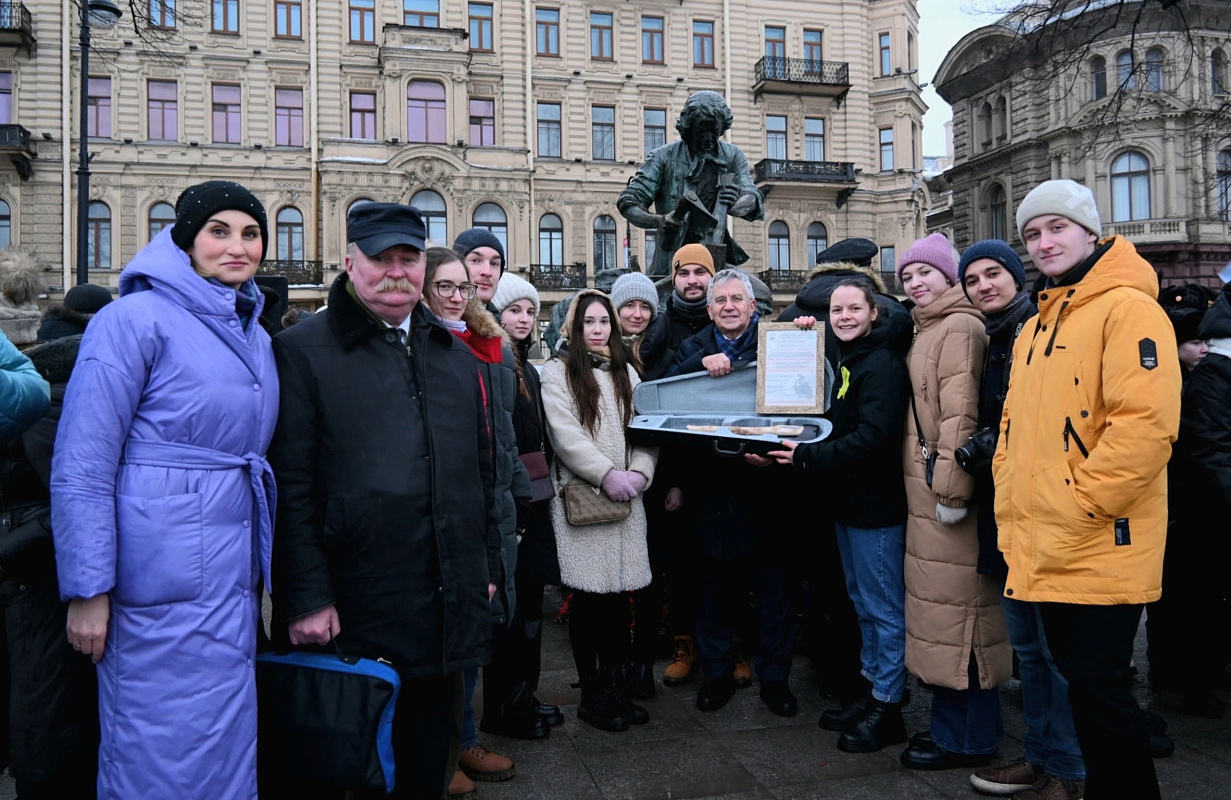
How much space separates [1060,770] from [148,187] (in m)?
34.2

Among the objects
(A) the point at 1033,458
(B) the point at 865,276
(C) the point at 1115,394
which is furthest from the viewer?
(B) the point at 865,276

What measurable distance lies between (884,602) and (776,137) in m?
35.6

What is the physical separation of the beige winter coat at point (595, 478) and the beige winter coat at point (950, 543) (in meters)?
1.24

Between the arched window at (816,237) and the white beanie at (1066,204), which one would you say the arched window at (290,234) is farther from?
the white beanie at (1066,204)

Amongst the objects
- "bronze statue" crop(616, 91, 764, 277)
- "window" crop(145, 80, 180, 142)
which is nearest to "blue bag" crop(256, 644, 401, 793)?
"bronze statue" crop(616, 91, 764, 277)

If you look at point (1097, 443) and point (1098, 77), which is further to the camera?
point (1098, 77)

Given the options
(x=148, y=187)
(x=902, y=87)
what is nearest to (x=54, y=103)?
(x=148, y=187)

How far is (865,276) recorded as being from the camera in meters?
4.21

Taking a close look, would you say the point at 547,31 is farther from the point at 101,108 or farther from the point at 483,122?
the point at 101,108

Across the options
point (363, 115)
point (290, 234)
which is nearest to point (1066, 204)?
point (290, 234)

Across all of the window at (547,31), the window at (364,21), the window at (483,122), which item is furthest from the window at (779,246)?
the window at (364,21)

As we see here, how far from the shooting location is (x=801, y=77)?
36.3 metres

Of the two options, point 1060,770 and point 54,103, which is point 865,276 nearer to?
point 1060,770

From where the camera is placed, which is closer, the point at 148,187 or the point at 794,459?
the point at 794,459
